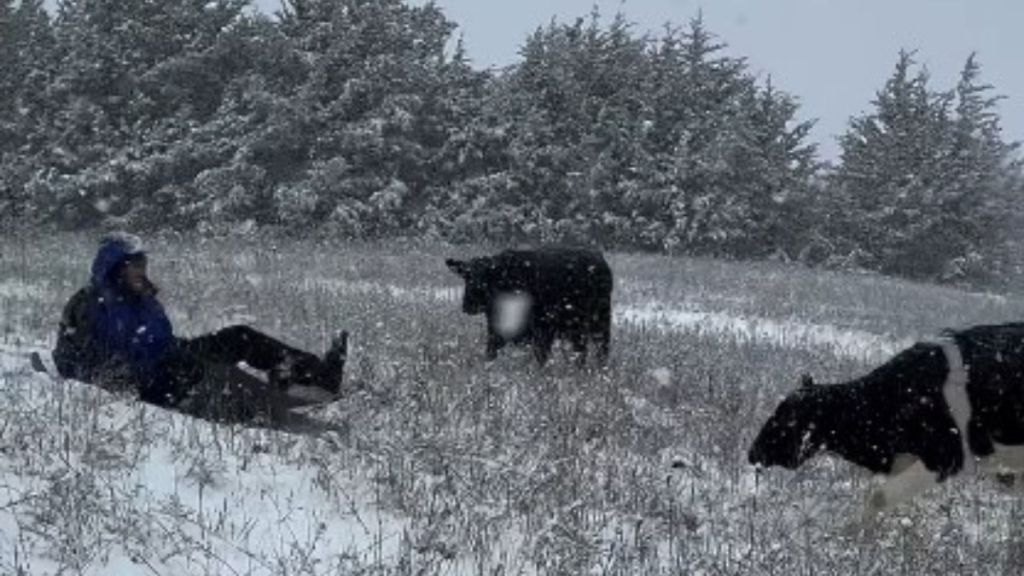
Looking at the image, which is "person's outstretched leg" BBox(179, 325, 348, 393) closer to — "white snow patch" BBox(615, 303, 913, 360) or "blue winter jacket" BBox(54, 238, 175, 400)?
"blue winter jacket" BBox(54, 238, 175, 400)

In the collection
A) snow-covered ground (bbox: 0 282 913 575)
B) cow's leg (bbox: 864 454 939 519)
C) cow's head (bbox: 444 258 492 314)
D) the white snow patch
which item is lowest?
the white snow patch

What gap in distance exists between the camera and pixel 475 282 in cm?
1092

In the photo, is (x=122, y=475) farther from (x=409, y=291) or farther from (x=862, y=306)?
(x=862, y=306)

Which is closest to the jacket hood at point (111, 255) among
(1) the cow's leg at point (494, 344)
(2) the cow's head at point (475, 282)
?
(1) the cow's leg at point (494, 344)

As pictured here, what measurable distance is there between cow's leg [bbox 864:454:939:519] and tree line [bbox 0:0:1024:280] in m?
25.8

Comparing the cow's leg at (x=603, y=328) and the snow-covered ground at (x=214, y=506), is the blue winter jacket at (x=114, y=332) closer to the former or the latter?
the snow-covered ground at (x=214, y=506)

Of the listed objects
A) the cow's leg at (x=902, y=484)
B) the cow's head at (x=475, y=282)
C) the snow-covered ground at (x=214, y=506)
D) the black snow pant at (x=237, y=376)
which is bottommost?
the cow's leg at (x=902, y=484)

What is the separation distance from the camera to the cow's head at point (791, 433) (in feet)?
23.5

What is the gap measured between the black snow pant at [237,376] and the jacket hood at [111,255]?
62 cm

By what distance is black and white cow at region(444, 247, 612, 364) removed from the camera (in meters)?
10.4

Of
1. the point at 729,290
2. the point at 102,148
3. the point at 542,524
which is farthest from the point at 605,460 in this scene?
the point at 102,148

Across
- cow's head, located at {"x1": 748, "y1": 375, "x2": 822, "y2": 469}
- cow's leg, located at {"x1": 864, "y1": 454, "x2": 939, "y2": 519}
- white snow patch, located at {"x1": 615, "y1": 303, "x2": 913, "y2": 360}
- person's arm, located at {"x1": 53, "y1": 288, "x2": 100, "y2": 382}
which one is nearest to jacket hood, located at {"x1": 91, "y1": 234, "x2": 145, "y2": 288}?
person's arm, located at {"x1": 53, "y1": 288, "x2": 100, "y2": 382}

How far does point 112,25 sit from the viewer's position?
116 feet

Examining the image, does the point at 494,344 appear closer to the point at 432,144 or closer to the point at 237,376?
the point at 237,376
